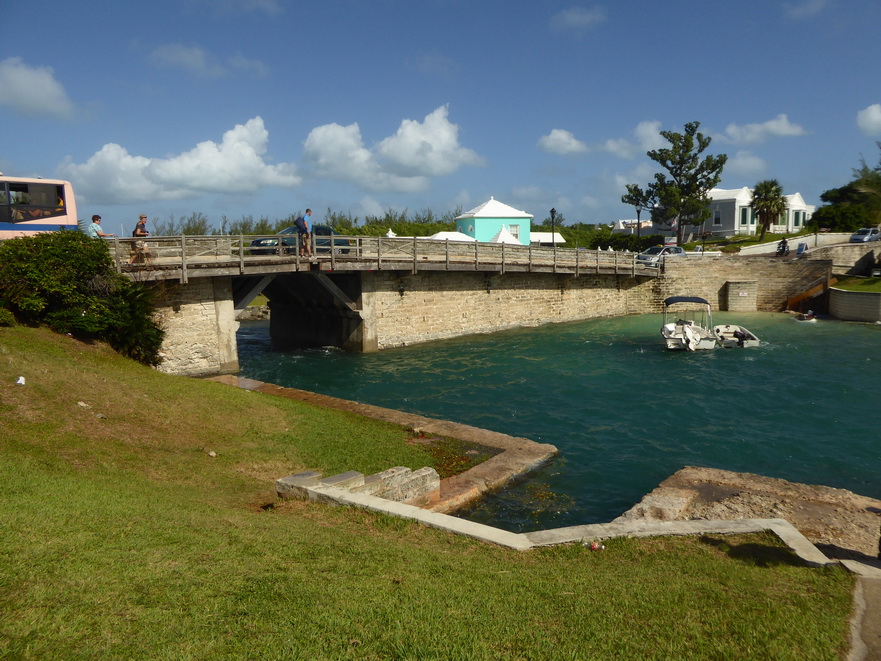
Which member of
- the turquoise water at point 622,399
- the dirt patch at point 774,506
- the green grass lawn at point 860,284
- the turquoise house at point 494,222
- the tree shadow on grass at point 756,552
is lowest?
the turquoise water at point 622,399

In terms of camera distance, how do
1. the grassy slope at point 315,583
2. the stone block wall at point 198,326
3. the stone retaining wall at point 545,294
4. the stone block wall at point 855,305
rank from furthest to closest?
the stone block wall at point 855,305 → the stone retaining wall at point 545,294 → the stone block wall at point 198,326 → the grassy slope at point 315,583

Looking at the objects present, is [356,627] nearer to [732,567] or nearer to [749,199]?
[732,567]

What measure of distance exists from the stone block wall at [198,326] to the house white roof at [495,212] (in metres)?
35.0

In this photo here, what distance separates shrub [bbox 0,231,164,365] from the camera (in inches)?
618

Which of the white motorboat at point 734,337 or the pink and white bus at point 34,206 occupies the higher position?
the pink and white bus at point 34,206

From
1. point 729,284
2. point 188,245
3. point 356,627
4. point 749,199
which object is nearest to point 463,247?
point 188,245

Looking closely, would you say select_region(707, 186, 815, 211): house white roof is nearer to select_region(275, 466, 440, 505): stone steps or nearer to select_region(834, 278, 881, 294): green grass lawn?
select_region(834, 278, 881, 294): green grass lawn

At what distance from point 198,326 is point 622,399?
1489cm

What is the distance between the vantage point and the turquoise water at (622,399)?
1238 cm

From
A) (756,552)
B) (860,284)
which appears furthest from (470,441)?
(860,284)

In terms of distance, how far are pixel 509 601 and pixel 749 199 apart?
244 ft

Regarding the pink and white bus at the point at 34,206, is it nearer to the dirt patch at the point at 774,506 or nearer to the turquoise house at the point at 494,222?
the dirt patch at the point at 774,506

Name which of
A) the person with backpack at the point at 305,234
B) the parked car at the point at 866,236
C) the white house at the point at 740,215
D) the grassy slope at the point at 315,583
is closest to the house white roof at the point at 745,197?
the white house at the point at 740,215

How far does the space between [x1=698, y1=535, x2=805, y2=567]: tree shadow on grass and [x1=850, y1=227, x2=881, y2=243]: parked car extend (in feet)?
172
